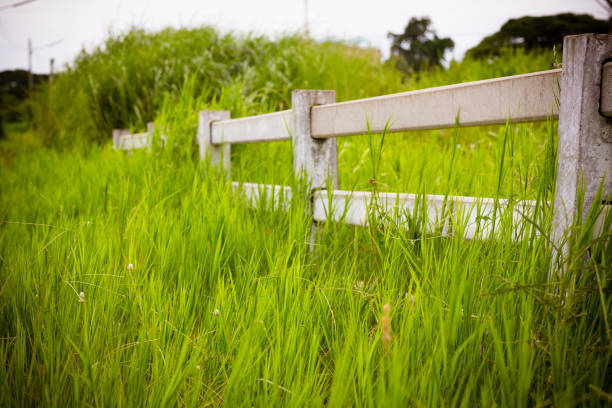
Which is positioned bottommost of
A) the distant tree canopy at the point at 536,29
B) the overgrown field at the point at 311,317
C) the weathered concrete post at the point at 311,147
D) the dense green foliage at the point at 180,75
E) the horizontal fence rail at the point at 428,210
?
the overgrown field at the point at 311,317

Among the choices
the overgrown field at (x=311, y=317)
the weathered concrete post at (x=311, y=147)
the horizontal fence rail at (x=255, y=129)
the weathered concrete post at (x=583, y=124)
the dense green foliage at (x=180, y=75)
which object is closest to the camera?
the overgrown field at (x=311, y=317)

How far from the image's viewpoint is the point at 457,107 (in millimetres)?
2152

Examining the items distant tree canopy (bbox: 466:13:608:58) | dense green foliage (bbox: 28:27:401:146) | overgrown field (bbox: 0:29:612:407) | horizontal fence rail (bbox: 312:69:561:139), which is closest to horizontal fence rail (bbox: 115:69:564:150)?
horizontal fence rail (bbox: 312:69:561:139)

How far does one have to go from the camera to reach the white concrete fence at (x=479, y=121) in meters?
1.59

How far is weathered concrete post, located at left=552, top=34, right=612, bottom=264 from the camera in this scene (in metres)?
1.58

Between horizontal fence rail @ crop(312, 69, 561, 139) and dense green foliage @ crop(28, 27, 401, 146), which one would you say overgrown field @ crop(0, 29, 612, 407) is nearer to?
horizontal fence rail @ crop(312, 69, 561, 139)

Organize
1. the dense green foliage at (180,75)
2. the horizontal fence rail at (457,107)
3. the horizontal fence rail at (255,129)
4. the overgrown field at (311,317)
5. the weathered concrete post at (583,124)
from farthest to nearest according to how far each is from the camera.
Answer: the dense green foliage at (180,75), the horizontal fence rail at (255,129), the horizontal fence rail at (457,107), the weathered concrete post at (583,124), the overgrown field at (311,317)

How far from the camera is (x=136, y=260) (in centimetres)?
208

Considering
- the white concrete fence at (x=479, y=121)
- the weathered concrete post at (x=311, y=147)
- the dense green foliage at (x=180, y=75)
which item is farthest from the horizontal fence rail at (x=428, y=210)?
the dense green foliage at (x=180, y=75)

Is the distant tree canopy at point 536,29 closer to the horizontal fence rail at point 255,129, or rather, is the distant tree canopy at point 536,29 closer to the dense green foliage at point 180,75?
the dense green foliage at point 180,75

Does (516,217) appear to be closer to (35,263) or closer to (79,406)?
(79,406)

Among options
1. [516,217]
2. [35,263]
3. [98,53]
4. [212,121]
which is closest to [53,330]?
[35,263]

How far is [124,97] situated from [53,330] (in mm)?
8086

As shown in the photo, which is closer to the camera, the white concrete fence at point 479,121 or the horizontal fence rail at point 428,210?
the white concrete fence at point 479,121
